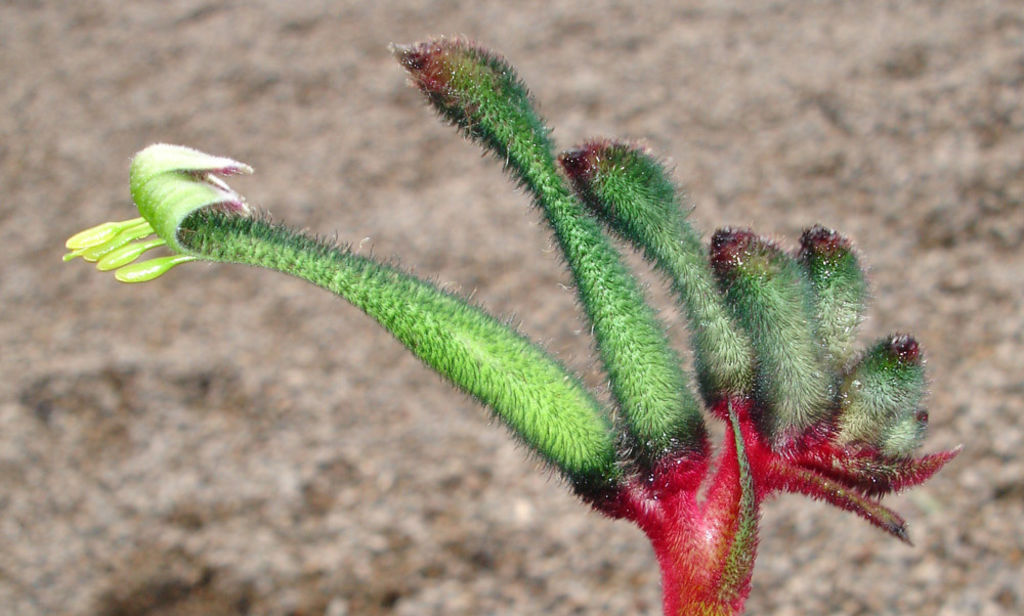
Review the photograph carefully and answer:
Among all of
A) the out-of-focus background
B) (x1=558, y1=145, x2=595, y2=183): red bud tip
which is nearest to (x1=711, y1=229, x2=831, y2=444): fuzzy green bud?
(x1=558, y1=145, x2=595, y2=183): red bud tip

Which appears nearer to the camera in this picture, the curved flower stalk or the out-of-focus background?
the curved flower stalk

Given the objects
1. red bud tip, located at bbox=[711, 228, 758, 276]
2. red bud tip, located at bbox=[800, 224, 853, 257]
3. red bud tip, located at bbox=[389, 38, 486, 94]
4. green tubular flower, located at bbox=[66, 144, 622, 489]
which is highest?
red bud tip, located at bbox=[800, 224, 853, 257]

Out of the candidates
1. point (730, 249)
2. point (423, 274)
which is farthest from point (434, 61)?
point (423, 274)

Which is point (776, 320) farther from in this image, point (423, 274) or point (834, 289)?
point (423, 274)

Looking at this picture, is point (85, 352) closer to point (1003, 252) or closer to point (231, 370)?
point (231, 370)

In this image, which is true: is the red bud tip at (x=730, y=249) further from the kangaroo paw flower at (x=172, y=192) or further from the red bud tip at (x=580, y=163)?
the kangaroo paw flower at (x=172, y=192)

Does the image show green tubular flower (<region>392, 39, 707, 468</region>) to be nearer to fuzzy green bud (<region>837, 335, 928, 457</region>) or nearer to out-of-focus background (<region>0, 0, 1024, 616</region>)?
fuzzy green bud (<region>837, 335, 928, 457</region>)

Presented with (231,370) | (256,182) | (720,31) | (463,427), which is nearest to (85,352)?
(231,370)
